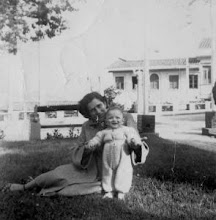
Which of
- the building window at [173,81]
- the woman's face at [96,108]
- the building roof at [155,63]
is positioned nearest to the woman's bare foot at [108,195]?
the woman's face at [96,108]

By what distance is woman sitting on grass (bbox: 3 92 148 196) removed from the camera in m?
4.62

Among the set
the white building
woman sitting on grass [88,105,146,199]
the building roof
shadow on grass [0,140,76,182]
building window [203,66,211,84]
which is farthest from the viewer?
building window [203,66,211,84]

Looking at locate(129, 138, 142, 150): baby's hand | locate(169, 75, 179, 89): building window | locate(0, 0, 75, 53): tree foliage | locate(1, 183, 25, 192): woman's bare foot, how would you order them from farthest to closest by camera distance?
1. locate(169, 75, 179, 89): building window
2. locate(0, 0, 75, 53): tree foliage
3. locate(1, 183, 25, 192): woman's bare foot
4. locate(129, 138, 142, 150): baby's hand

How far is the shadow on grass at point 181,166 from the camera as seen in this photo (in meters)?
5.22

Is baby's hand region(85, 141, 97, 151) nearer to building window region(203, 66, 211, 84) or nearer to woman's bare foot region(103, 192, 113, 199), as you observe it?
woman's bare foot region(103, 192, 113, 199)

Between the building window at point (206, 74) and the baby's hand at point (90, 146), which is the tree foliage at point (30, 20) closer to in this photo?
the baby's hand at point (90, 146)

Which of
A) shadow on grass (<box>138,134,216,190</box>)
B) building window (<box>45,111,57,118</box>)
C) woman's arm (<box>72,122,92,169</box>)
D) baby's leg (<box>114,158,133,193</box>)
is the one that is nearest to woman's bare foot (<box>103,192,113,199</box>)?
baby's leg (<box>114,158,133,193</box>)

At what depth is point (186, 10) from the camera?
8047 millimetres

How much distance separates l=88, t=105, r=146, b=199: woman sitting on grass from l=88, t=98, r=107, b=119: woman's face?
29 cm

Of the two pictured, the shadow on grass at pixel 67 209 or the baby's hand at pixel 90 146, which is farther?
the baby's hand at pixel 90 146

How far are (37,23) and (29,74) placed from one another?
1.87m

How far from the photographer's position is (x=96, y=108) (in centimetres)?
466

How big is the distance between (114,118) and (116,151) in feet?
1.20

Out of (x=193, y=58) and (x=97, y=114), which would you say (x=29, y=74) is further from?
(x=193, y=58)
